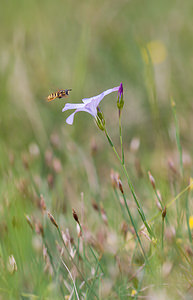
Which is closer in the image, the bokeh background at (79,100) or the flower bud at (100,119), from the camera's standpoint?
the flower bud at (100,119)

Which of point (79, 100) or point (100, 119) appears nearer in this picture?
point (100, 119)

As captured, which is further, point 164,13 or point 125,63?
point 164,13

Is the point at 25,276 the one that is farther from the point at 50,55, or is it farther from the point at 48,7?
the point at 48,7

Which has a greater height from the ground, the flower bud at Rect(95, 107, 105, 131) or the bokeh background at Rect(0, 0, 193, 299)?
the flower bud at Rect(95, 107, 105, 131)

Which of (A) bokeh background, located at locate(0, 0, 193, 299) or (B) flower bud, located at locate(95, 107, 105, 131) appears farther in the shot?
(A) bokeh background, located at locate(0, 0, 193, 299)

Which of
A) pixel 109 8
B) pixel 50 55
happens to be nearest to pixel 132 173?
pixel 50 55

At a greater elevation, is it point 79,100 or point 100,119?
point 100,119

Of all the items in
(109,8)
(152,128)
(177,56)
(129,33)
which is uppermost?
(109,8)

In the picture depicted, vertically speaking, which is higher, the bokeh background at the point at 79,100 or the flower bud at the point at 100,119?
the flower bud at the point at 100,119
